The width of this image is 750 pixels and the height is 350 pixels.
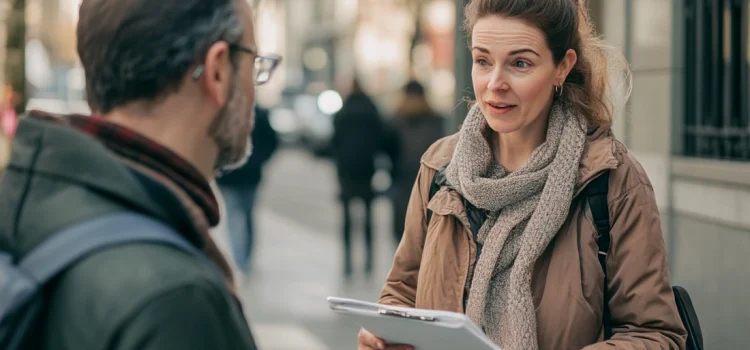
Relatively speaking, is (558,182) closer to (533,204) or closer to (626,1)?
(533,204)

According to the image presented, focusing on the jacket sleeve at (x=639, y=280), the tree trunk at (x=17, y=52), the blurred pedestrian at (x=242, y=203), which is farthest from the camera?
the tree trunk at (x=17, y=52)

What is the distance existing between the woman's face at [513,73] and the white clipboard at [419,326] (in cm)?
60

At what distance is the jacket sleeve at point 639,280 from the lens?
256cm

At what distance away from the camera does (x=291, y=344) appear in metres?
7.61

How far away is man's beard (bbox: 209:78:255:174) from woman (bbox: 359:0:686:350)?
932mm

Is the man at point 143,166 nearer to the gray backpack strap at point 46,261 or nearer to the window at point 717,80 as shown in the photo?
the gray backpack strap at point 46,261

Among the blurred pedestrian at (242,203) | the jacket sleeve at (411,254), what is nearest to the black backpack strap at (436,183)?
the jacket sleeve at (411,254)

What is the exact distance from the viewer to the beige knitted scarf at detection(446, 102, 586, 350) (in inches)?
104

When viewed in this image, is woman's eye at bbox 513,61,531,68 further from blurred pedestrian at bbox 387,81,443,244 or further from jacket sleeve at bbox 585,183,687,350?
blurred pedestrian at bbox 387,81,443,244

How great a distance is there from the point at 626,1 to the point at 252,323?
365cm

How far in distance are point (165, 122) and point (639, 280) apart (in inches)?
51.7

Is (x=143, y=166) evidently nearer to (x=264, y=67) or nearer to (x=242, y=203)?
(x=264, y=67)

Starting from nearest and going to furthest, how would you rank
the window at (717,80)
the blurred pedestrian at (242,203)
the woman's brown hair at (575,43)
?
the woman's brown hair at (575,43)
the window at (717,80)
the blurred pedestrian at (242,203)

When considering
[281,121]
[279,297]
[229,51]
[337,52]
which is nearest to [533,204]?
[229,51]
